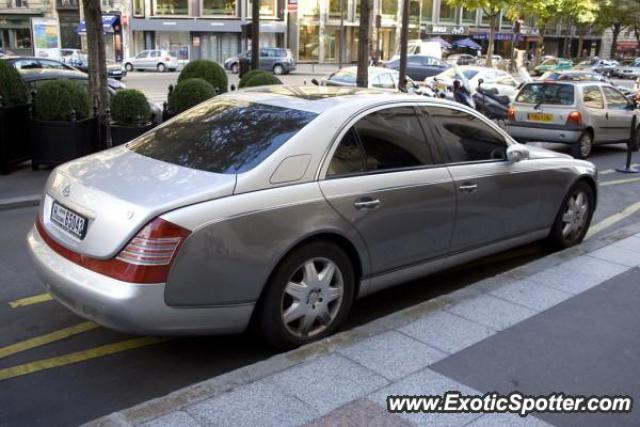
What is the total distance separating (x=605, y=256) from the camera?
5.70m

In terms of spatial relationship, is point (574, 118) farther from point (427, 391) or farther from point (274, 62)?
point (274, 62)

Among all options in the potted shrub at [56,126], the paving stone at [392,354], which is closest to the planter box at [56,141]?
the potted shrub at [56,126]

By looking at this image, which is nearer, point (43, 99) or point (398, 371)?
point (398, 371)

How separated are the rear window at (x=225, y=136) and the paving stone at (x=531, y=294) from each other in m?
1.85

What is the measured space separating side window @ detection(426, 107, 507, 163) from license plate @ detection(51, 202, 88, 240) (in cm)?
253

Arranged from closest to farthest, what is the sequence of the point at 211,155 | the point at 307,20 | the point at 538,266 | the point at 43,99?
the point at 211,155 < the point at 538,266 < the point at 43,99 < the point at 307,20

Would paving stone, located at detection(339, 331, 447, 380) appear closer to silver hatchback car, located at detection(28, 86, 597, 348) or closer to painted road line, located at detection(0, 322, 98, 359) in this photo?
silver hatchback car, located at detection(28, 86, 597, 348)

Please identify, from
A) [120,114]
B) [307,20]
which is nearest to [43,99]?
[120,114]

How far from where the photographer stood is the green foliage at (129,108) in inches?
381

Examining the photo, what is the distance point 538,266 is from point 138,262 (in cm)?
337

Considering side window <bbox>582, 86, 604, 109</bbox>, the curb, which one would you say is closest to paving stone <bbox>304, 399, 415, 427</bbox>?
the curb

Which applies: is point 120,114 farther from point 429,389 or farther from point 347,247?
point 429,389

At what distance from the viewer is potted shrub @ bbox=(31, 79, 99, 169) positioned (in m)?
9.12

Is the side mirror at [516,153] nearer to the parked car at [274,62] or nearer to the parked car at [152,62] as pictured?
the parked car at [274,62]
